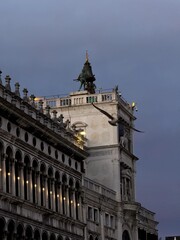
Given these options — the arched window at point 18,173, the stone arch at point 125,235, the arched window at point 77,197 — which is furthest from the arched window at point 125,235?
the arched window at point 18,173

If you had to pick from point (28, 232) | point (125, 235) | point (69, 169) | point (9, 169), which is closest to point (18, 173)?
point (9, 169)

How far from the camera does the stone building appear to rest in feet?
222

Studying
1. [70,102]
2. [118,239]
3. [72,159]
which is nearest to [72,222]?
[72,159]

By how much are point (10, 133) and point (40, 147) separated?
7.53 metres

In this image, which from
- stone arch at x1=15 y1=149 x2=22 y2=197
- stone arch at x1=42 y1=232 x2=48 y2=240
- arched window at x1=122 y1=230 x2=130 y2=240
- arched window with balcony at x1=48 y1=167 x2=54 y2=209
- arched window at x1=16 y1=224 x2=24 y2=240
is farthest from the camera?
arched window at x1=122 y1=230 x2=130 y2=240

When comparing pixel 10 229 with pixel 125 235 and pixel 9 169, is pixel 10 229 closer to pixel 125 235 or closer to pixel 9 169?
pixel 9 169

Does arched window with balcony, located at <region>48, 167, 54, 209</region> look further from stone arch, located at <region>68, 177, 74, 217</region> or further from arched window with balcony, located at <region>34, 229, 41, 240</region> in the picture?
stone arch, located at <region>68, 177, 74, 217</region>

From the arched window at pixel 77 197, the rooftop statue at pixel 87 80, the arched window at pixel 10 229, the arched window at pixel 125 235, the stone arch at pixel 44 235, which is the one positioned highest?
the rooftop statue at pixel 87 80

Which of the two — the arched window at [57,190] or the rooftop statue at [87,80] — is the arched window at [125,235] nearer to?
the rooftop statue at [87,80]

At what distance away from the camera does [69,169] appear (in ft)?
269

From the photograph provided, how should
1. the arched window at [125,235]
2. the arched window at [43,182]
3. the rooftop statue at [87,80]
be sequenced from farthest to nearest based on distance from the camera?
the rooftop statue at [87,80] < the arched window at [125,235] < the arched window at [43,182]

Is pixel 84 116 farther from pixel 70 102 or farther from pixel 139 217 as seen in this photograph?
pixel 139 217

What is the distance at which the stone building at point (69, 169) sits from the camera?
222 ft

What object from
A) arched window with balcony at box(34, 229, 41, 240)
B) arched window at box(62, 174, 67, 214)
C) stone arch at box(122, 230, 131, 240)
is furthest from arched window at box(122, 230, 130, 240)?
arched window with balcony at box(34, 229, 41, 240)
